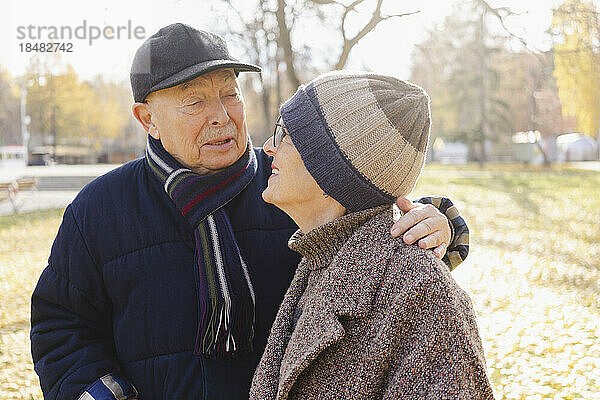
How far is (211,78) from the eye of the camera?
7.54ft

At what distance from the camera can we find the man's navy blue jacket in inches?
83.8

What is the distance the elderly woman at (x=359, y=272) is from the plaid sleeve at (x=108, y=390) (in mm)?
642

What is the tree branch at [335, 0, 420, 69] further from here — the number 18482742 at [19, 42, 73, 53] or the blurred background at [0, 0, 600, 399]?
the number 18482742 at [19, 42, 73, 53]

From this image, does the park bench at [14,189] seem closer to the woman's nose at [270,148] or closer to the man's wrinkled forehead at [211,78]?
the man's wrinkled forehead at [211,78]

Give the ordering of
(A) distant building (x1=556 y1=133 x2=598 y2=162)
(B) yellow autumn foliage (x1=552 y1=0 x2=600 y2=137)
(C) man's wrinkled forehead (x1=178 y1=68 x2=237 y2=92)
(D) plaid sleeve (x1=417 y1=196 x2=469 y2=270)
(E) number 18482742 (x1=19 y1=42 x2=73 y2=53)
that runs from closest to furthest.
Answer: (D) plaid sleeve (x1=417 y1=196 x2=469 y2=270)
(C) man's wrinkled forehead (x1=178 y1=68 x2=237 y2=92)
(E) number 18482742 (x1=19 y1=42 x2=73 y2=53)
(B) yellow autumn foliage (x1=552 y1=0 x2=600 y2=137)
(A) distant building (x1=556 y1=133 x2=598 y2=162)

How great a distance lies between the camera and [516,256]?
37.7ft

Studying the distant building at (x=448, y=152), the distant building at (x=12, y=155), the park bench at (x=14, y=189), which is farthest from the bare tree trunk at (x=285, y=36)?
the distant building at (x=448, y=152)

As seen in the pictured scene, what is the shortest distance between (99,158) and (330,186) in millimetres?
28581

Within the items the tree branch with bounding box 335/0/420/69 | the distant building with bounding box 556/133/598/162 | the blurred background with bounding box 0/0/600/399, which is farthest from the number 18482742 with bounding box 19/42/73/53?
the distant building with bounding box 556/133/598/162

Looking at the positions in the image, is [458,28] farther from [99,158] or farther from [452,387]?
[452,387]

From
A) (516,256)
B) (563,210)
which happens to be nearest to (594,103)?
(563,210)

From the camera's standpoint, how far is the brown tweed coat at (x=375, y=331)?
141cm

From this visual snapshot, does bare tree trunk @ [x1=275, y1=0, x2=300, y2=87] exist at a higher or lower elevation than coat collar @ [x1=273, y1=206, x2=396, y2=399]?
higher

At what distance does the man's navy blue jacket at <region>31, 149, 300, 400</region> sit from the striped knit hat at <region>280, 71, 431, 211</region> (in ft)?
2.40
